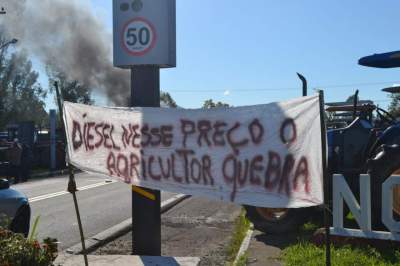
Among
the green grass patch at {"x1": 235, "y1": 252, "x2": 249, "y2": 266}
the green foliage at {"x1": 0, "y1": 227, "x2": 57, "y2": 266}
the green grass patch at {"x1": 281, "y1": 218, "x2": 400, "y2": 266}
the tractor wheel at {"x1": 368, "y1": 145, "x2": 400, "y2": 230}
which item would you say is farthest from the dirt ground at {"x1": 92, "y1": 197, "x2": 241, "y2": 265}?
the green foliage at {"x1": 0, "y1": 227, "x2": 57, "y2": 266}

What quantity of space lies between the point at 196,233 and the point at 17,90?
79.1m

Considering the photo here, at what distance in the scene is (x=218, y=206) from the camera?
1248 cm

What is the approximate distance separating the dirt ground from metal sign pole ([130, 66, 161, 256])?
0.80m

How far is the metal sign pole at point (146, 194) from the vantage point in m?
6.57

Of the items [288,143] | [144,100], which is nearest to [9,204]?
[144,100]

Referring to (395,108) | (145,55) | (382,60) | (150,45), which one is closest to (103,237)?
(145,55)

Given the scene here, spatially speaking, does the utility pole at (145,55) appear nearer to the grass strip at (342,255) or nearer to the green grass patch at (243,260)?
the green grass patch at (243,260)

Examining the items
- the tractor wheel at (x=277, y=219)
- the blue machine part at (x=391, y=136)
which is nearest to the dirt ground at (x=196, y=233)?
the tractor wheel at (x=277, y=219)

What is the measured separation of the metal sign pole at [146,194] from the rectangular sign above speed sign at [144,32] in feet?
0.59

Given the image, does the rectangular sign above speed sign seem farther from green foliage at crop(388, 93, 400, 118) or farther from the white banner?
green foliage at crop(388, 93, 400, 118)

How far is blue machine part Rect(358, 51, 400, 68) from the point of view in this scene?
667 centimetres

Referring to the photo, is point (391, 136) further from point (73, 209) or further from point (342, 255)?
point (73, 209)

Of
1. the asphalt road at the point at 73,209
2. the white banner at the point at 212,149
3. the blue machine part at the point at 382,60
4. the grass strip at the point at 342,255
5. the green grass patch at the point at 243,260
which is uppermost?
the blue machine part at the point at 382,60

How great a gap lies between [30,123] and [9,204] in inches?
807
